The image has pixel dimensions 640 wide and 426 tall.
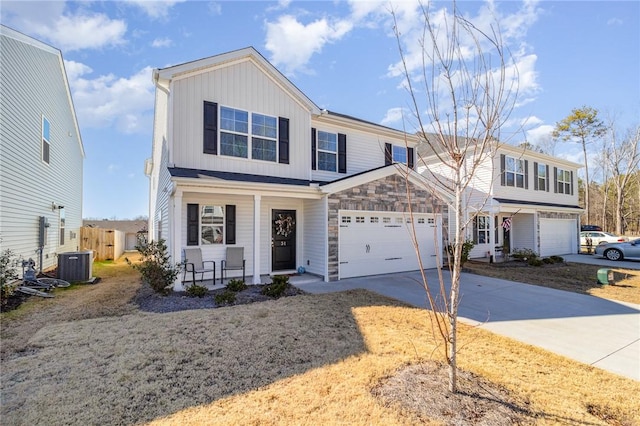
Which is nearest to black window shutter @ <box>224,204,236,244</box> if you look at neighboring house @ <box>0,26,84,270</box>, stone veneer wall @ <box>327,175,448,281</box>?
stone veneer wall @ <box>327,175,448,281</box>

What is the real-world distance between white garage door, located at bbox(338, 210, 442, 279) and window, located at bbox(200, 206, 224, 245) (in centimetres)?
371

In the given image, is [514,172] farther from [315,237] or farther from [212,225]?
[212,225]

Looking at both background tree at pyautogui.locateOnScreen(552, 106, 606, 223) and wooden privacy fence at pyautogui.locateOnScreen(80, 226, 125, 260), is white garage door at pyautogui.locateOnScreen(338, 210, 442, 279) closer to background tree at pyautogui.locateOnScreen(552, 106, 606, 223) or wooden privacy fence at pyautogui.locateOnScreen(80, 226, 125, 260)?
wooden privacy fence at pyautogui.locateOnScreen(80, 226, 125, 260)

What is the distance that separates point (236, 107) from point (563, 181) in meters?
21.0

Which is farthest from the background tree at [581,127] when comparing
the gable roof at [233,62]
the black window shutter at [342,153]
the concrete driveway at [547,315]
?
the gable roof at [233,62]

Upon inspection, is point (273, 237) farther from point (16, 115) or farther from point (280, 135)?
point (16, 115)

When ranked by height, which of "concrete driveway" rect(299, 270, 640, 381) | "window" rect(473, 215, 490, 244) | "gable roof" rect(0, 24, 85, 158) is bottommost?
"concrete driveway" rect(299, 270, 640, 381)

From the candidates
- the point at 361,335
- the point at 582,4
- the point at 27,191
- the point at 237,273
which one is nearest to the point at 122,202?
the point at 27,191

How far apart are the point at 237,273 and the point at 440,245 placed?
801 cm

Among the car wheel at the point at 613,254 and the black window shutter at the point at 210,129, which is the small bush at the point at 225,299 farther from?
the car wheel at the point at 613,254

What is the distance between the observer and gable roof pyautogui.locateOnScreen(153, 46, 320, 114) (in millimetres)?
8758

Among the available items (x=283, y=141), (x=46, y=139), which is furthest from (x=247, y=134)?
(x=46, y=139)

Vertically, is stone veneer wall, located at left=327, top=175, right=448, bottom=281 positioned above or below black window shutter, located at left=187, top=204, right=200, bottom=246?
above

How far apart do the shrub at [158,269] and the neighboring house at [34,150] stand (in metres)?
4.13
